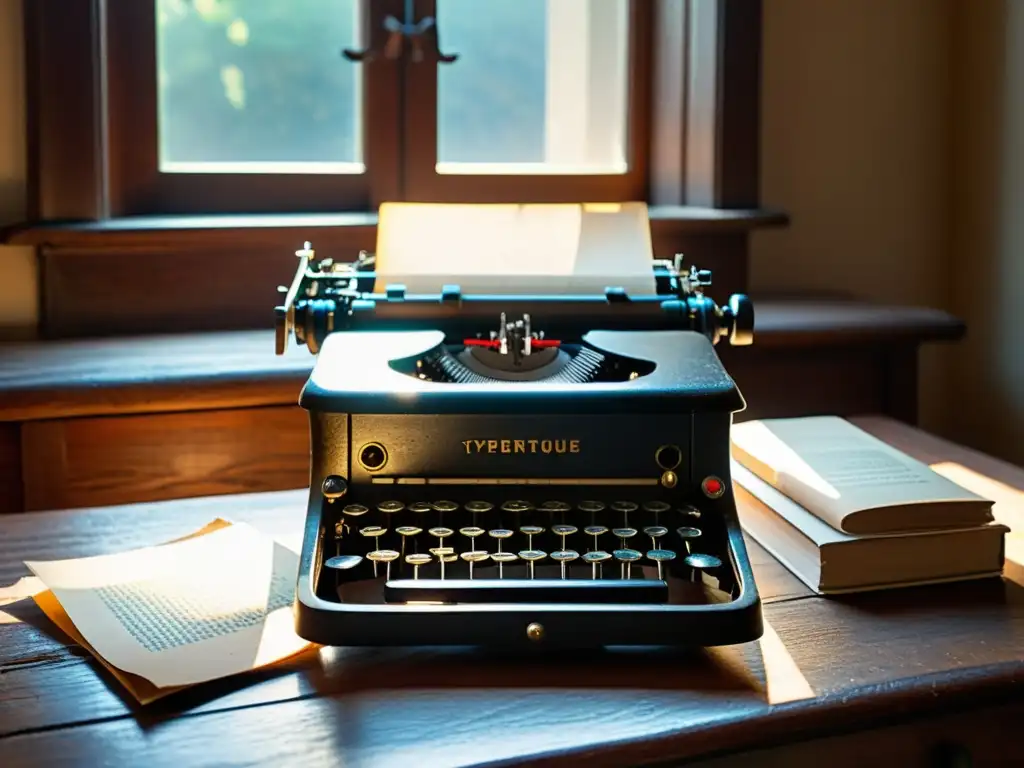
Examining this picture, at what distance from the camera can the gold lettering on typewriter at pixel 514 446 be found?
0.94 meters

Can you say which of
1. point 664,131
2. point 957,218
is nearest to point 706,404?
point 664,131

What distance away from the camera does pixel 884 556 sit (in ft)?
3.15

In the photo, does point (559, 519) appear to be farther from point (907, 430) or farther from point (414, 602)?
point (907, 430)

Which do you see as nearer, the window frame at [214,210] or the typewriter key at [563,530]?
the typewriter key at [563,530]

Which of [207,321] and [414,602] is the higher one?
[207,321]

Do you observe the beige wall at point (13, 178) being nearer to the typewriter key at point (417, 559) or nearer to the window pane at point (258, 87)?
the window pane at point (258, 87)

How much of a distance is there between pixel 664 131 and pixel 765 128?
0.17m

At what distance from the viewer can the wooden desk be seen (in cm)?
71

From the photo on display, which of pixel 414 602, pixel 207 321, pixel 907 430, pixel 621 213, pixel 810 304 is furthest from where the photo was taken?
pixel 810 304

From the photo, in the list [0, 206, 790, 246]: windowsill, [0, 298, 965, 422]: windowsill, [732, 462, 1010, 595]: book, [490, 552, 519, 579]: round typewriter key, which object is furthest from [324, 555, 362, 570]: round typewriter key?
[0, 206, 790, 246]: windowsill

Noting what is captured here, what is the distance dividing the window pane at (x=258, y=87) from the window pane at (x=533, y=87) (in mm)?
161

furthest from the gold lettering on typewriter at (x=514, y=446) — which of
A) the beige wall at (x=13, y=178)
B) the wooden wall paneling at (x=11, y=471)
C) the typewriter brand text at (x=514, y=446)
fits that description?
the beige wall at (x=13, y=178)

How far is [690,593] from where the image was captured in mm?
908

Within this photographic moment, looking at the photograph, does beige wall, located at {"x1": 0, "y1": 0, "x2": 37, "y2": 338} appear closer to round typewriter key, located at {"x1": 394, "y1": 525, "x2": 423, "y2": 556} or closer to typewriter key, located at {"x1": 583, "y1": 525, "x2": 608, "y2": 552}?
round typewriter key, located at {"x1": 394, "y1": 525, "x2": 423, "y2": 556}
